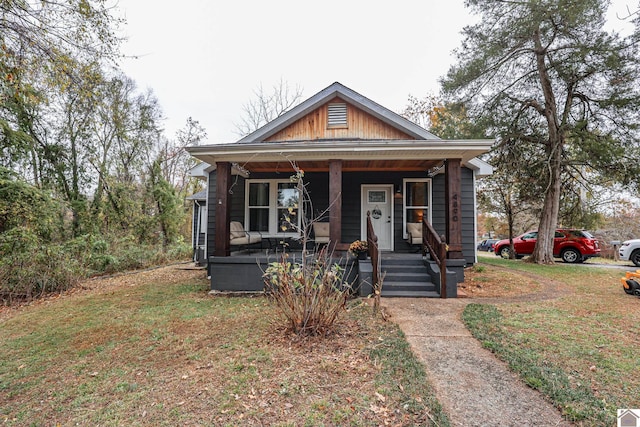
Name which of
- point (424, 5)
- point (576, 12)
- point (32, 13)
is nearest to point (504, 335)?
point (32, 13)

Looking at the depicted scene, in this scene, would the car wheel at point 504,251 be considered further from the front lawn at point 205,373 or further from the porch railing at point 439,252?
the front lawn at point 205,373

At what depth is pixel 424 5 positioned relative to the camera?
474 inches

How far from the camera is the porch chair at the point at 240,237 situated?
7.05 meters

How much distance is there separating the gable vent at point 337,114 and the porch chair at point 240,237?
12.2 feet

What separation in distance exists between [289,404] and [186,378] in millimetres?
1131

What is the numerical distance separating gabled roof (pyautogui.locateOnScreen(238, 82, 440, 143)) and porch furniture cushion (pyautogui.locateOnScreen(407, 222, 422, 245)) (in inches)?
92.5

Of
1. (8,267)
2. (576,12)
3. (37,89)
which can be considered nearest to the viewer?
(37,89)

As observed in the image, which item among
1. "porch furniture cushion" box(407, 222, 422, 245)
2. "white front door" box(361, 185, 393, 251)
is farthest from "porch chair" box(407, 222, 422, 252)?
"white front door" box(361, 185, 393, 251)

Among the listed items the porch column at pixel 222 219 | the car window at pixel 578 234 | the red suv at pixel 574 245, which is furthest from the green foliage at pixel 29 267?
the car window at pixel 578 234

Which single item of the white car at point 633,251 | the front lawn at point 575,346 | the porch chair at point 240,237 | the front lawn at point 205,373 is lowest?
the front lawn at point 205,373

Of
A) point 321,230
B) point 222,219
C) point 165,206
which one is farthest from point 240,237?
point 165,206

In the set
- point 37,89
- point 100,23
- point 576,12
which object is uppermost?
point 576,12

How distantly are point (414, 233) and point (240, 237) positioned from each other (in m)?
4.56

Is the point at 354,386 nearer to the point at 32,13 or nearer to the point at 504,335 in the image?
the point at 504,335
